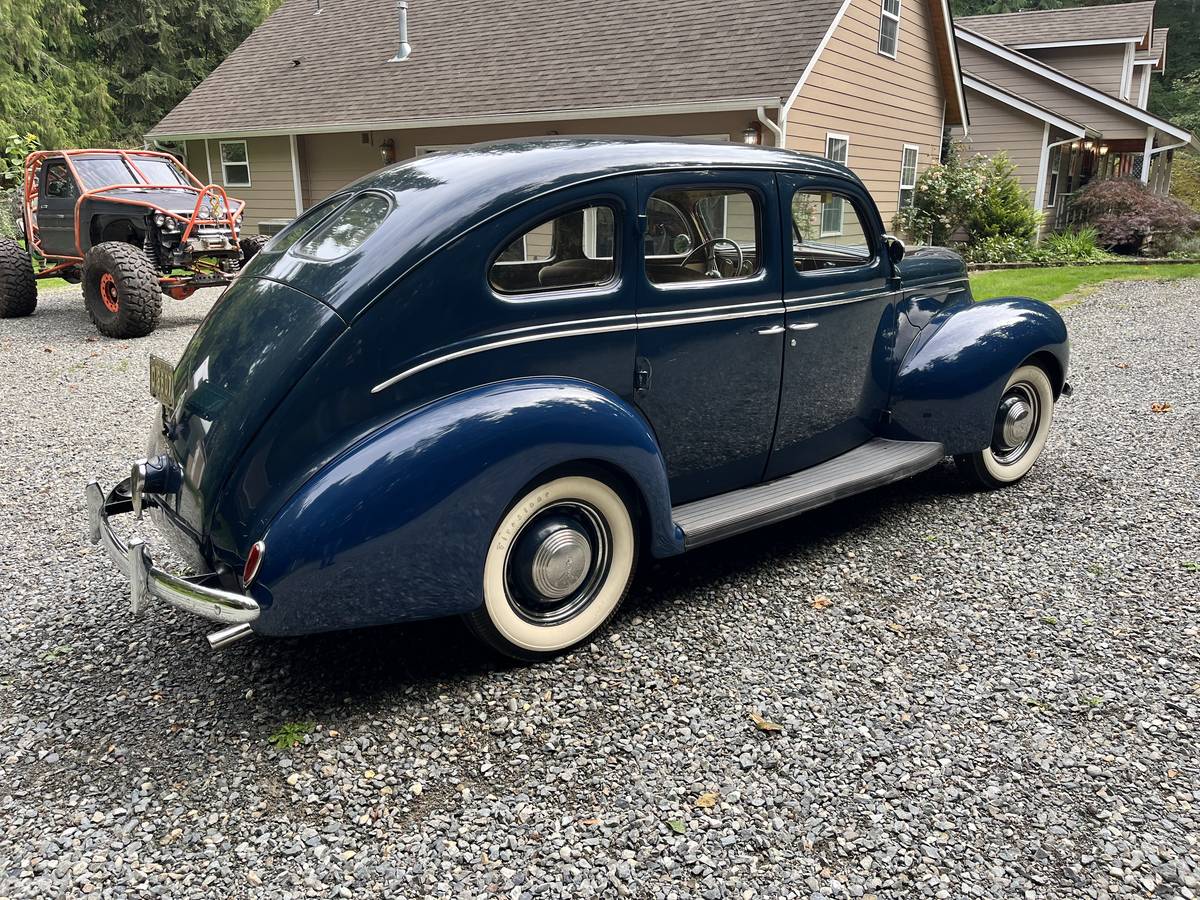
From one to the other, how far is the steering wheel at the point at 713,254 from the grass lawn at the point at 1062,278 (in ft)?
32.1

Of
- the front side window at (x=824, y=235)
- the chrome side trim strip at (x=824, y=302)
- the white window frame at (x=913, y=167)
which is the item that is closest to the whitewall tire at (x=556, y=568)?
the chrome side trim strip at (x=824, y=302)

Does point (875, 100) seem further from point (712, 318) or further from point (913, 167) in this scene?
point (712, 318)

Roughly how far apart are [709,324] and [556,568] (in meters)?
1.23

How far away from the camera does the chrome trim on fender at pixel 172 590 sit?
9.44 ft

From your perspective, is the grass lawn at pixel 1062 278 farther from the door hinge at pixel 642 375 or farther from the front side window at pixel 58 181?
the front side window at pixel 58 181

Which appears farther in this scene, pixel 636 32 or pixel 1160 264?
pixel 1160 264

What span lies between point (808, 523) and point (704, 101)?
958cm

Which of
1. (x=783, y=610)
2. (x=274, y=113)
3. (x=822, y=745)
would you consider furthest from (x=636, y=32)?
(x=822, y=745)

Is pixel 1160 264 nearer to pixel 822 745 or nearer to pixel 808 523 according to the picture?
pixel 808 523

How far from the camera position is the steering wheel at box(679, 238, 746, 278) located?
4.02 m

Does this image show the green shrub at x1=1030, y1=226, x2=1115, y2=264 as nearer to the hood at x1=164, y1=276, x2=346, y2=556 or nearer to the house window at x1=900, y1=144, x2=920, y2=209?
the house window at x1=900, y1=144, x2=920, y2=209

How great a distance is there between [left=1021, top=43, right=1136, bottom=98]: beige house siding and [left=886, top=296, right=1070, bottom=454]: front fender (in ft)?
78.7

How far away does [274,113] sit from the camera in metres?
17.9

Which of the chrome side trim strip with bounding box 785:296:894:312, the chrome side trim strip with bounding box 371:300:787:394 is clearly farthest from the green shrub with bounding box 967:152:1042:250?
the chrome side trim strip with bounding box 371:300:787:394
